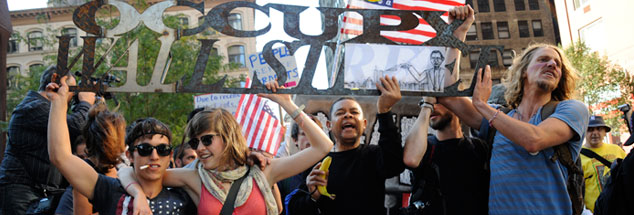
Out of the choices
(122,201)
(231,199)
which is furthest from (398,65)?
(122,201)

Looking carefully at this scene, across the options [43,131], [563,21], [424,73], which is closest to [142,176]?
[43,131]

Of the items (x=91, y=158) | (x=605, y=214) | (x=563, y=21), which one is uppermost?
(x=563, y=21)

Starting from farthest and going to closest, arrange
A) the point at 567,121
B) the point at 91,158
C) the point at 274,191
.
Result: 1. the point at 91,158
2. the point at 274,191
3. the point at 567,121

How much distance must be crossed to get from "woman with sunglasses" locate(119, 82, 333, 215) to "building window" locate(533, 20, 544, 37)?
140 feet

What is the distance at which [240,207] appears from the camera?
121 inches

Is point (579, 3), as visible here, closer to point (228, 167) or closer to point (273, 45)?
point (273, 45)

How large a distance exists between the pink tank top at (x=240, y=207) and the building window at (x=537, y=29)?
141 feet

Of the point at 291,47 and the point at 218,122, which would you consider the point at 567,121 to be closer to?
the point at 291,47

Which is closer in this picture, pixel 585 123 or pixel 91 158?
pixel 585 123

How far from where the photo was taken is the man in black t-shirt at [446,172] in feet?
11.6

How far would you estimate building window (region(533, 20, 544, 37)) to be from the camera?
41812mm

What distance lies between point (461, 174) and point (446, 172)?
0.34ft

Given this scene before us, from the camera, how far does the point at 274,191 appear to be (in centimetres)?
336

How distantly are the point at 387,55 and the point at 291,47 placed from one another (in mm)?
640
